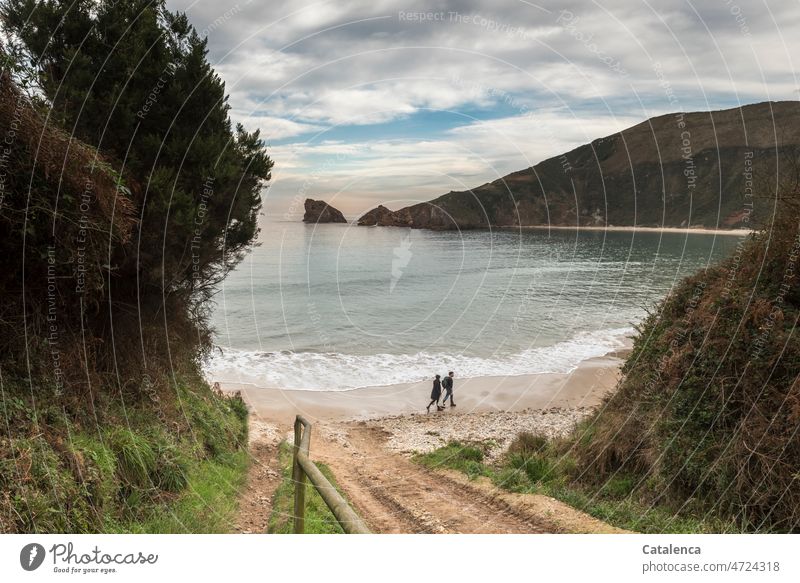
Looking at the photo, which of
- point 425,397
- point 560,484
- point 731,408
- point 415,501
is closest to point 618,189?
point 425,397

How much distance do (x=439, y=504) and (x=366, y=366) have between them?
1950 centimetres

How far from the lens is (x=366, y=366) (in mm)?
27188

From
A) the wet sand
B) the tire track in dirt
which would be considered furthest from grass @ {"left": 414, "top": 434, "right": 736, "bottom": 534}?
the wet sand

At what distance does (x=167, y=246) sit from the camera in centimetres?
807

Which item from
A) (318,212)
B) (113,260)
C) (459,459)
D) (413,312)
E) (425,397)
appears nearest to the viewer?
(113,260)

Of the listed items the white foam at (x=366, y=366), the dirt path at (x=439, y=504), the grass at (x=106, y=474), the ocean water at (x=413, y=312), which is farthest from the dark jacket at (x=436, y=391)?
the grass at (x=106, y=474)

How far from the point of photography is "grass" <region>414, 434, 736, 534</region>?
21.0 feet

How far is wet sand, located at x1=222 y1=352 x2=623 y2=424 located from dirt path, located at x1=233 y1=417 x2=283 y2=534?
467 centimetres

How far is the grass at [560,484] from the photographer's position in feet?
21.0

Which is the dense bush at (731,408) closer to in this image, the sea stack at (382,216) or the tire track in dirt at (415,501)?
the tire track in dirt at (415,501)

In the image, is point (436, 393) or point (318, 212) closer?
point (436, 393)

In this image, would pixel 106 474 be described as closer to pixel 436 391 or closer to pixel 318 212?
pixel 436 391

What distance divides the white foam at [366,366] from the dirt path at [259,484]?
8992mm

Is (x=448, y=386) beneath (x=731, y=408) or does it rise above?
beneath
